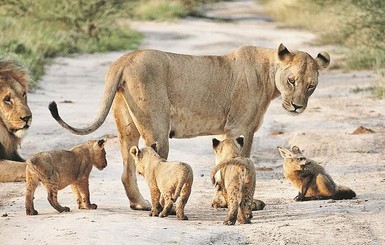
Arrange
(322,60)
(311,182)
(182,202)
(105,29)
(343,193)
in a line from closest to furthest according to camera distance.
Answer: (182,202) < (343,193) < (311,182) < (322,60) < (105,29)

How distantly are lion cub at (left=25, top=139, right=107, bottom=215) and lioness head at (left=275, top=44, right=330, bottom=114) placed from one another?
1676 millimetres

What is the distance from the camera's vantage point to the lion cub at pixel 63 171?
8000mm

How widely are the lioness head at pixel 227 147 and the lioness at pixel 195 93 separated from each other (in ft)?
0.61

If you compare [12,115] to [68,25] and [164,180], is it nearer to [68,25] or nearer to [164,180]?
[164,180]

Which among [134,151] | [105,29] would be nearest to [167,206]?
[134,151]

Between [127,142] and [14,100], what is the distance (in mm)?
1737

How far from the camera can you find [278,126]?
46.3 feet

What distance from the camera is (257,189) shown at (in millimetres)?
9781

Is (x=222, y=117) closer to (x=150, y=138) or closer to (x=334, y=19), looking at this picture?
(x=150, y=138)

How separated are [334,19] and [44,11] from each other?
7.33 meters

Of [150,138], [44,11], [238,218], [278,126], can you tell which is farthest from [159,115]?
[44,11]

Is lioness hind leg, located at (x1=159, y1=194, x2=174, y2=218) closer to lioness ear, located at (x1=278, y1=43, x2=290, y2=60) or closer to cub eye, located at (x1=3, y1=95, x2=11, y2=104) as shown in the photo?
lioness ear, located at (x1=278, y1=43, x2=290, y2=60)

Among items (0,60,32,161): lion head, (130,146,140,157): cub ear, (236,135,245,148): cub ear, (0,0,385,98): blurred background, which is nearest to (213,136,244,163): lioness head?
(236,135,245,148): cub ear

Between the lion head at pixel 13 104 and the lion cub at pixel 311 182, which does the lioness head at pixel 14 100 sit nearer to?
the lion head at pixel 13 104
